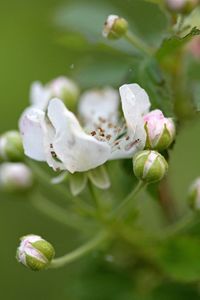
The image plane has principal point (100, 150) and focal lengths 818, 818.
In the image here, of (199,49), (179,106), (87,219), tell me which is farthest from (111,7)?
(87,219)

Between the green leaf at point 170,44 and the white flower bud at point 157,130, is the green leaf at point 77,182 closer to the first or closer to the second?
the white flower bud at point 157,130

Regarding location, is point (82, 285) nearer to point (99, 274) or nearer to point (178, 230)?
point (99, 274)

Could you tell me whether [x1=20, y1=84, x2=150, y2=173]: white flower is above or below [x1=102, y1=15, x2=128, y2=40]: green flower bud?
below

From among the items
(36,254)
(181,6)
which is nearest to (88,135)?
(36,254)

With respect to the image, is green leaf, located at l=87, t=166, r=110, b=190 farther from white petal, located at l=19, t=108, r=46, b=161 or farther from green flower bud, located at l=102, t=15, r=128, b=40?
green flower bud, located at l=102, t=15, r=128, b=40

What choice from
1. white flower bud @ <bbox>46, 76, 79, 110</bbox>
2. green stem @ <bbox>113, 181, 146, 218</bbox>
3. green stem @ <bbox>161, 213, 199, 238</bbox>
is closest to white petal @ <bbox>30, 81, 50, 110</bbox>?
white flower bud @ <bbox>46, 76, 79, 110</bbox>

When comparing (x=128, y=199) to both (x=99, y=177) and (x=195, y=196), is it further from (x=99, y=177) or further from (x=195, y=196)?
(x=195, y=196)
